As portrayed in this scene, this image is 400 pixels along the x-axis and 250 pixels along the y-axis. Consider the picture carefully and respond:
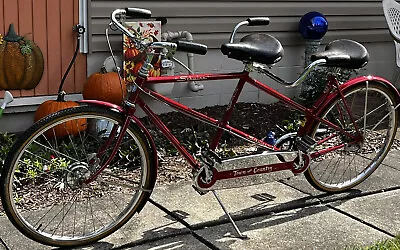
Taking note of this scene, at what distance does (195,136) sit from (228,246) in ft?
5.19

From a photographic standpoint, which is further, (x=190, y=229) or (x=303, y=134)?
(x=303, y=134)

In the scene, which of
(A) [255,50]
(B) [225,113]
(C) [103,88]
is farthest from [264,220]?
(C) [103,88]

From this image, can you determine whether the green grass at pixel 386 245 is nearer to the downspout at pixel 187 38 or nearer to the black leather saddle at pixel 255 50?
the black leather saddle at pixel 255 50

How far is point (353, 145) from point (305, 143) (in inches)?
18.2

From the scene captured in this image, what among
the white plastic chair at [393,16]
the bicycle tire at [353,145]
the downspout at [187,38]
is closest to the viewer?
the bicycle tire at [353,145]

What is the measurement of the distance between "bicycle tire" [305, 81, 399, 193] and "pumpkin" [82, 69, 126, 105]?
1.59 m

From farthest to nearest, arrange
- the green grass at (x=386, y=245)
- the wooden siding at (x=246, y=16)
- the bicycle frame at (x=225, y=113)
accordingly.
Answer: the wooden siding at (x=246, y=16) → the green grass at (x=386, y=245) → the bicycle frame at (x=225, y=113)

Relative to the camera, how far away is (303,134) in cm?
389

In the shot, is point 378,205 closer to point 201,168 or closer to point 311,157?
point 311,157

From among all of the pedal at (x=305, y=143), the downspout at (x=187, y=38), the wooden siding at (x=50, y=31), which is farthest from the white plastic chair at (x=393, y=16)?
the wooden siding at (x=50, y=31)

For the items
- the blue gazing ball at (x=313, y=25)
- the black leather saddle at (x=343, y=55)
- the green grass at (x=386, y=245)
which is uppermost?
the black leather saddle at (x=343, y=55)

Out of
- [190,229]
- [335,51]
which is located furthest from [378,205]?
[190,229]

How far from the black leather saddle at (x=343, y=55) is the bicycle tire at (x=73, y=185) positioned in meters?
1.20

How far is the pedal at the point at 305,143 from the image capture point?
12.5ft
